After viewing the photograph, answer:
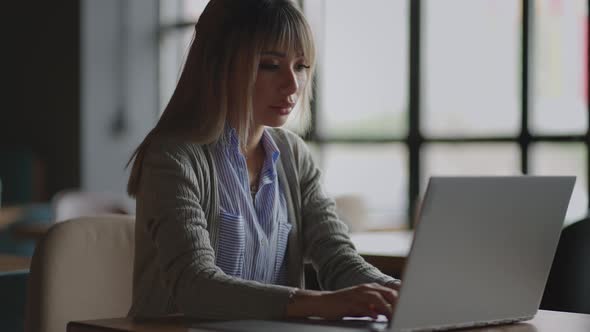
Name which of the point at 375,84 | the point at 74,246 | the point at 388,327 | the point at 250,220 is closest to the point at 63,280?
the point at 74,246

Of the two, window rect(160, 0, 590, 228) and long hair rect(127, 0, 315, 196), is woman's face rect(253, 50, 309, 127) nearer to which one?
long hair rect(127, 0, 315, 196)

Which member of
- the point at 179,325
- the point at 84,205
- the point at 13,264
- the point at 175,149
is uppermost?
the point at 175,149

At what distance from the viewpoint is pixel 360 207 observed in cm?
422

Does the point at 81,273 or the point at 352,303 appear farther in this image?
the point at 81,273

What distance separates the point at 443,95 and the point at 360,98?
623 millimetres

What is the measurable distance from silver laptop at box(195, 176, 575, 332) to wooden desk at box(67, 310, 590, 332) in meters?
0.02

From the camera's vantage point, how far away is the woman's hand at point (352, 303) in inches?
52.7

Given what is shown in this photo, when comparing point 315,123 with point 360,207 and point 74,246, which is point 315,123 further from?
point 74,246

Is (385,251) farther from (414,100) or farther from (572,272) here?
(414,100)

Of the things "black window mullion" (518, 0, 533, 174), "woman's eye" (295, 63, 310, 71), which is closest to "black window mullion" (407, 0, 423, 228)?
"black window mullion" (518, 0, 533, 174)

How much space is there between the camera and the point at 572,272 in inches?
76.5

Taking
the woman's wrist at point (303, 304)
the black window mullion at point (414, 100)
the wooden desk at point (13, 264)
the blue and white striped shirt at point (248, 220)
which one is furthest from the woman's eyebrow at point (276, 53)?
the black window mullion at point (414, 100)

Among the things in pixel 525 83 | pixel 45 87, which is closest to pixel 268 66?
pixel 525 83

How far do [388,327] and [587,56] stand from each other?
371 cm
